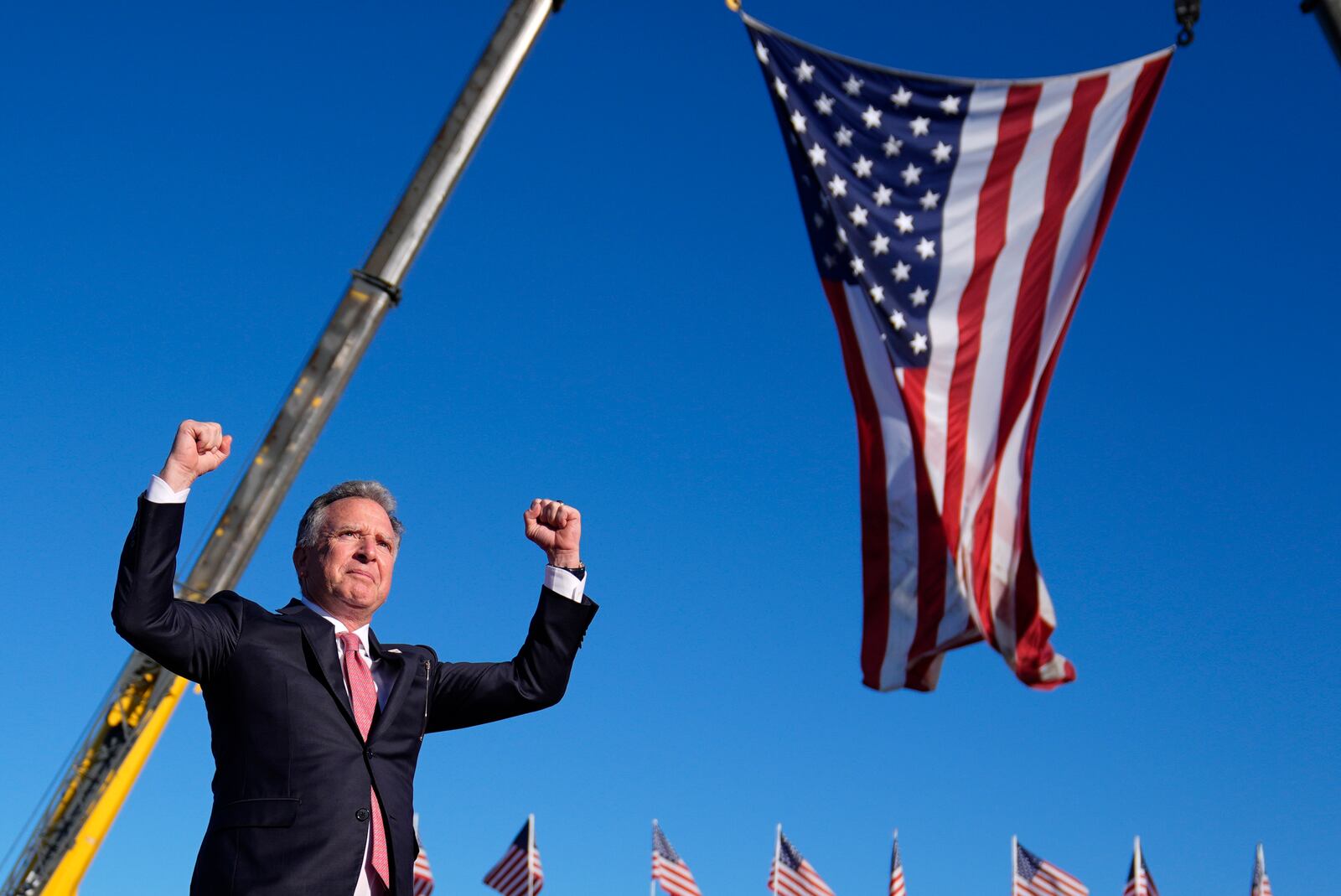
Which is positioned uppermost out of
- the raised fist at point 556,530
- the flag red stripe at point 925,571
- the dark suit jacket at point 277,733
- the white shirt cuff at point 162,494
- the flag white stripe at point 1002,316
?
the flag white stripe at point 1002,316

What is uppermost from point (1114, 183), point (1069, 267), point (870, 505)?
point (1114, 183)

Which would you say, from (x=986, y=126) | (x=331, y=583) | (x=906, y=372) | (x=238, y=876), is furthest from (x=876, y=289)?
(x=238, y=876)

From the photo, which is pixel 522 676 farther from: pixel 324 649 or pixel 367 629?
pixel 324 649

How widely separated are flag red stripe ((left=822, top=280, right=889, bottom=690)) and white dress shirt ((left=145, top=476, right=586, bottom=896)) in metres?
4.40

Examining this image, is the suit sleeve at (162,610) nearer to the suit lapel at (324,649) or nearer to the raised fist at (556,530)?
the suit lapel at (324,649)

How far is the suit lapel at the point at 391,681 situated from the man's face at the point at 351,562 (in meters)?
0.09

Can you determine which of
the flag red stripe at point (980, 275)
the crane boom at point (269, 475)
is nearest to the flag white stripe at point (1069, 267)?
the flag red stripe at point (980, 275)

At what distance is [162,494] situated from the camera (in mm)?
3496

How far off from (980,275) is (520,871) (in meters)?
22.2

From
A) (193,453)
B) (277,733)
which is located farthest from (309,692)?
(193,453)

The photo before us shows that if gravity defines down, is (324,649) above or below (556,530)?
below

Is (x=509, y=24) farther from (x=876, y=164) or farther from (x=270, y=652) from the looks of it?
A: (x=270, y=652)

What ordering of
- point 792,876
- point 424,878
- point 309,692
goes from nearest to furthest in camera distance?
point 309,692 → point 424,878 → point 792,876

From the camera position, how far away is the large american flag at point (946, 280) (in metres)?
8.28
